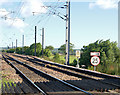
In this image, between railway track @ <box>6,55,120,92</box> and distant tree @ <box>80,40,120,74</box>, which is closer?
railway track @ <box>6,55,120,92</box>

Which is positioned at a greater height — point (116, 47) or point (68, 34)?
point (68, 34)

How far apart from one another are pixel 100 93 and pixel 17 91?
133 inches

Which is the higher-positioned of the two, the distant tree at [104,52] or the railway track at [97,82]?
the distant tree at [104,52]

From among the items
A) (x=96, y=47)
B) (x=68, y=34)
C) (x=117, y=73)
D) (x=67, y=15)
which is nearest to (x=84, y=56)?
(x=96, y=47)

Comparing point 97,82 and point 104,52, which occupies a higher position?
point 104,52

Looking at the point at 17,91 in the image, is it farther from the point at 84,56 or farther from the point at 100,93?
the point at 84,56

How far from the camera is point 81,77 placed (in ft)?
37.7

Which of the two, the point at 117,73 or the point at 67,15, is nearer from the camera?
the point at 117,73

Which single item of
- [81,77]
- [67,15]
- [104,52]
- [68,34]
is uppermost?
[67,15]

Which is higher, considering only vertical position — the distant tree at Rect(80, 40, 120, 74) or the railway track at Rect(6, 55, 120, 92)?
the distant tree at Rect(80, 40, 120, 74)

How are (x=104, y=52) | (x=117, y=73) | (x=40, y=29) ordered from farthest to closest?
(x=40, y=29) → (x=104, y=52) → (x=117, y=73)

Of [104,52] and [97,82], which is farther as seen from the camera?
[104,52]

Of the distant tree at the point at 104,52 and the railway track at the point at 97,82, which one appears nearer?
the railway track at the point at 97,82

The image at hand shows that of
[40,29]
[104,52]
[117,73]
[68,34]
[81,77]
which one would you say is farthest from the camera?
[40,29]
